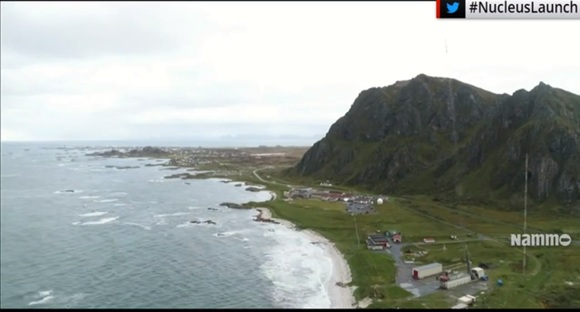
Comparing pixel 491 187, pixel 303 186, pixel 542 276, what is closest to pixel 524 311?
pixel 542 276

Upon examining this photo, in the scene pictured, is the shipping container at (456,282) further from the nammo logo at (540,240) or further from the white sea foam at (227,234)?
the white sea foam at (227,234)

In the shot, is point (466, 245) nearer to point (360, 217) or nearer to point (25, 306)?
point (360, 217)

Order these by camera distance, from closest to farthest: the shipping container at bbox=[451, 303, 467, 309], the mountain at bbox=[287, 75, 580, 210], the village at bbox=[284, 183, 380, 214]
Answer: the shipping container at bbox=[451, 303, 467, 309]
the village at bbox=[284, 183, 380, 214]
the mountain at bbox=[287, 75, 580, 210]

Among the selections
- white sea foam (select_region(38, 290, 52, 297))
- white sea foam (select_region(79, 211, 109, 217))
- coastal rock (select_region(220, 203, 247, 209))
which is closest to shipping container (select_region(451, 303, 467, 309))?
white sea foam (select_region(38, 290, 52, 297))

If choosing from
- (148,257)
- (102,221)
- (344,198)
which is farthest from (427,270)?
(102,221)

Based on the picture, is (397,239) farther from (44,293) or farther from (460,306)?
(44,293)

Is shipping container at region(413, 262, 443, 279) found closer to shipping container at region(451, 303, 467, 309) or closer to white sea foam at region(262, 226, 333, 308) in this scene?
shipping container at region(451, 303, 467, 309)

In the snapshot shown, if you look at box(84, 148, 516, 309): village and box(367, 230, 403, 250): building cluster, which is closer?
box(84, 148, 516, 309): village
